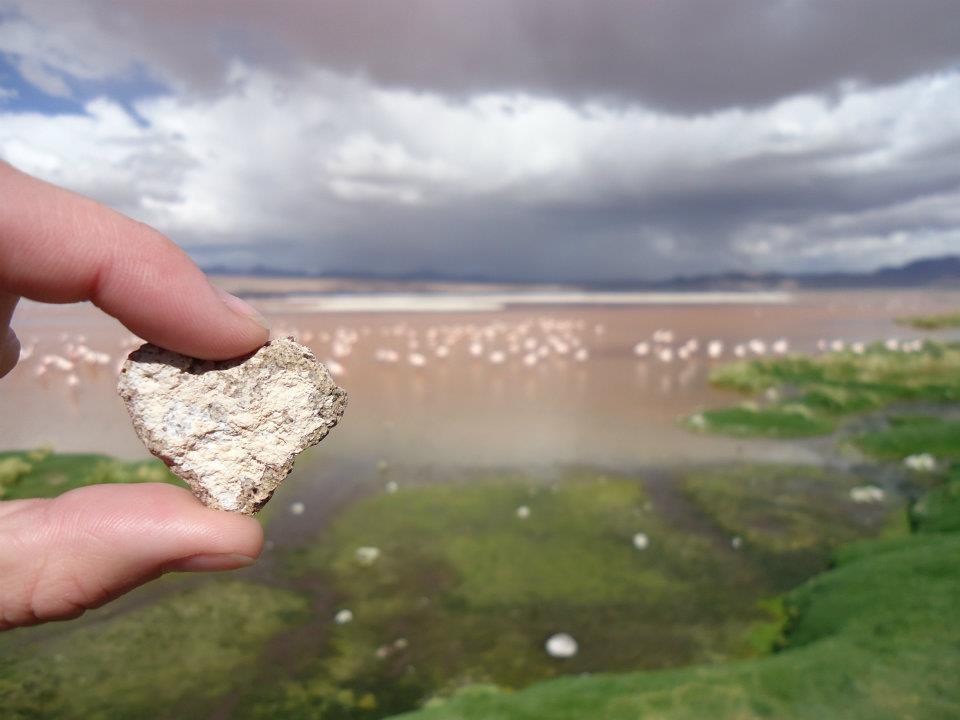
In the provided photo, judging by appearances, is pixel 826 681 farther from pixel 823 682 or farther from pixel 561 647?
pixel 561 647

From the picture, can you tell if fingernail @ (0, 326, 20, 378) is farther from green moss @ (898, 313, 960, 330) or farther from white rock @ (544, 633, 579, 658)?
green moss @ (898, 313, 960, 330)

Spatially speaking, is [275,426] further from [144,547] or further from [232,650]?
[232,650]

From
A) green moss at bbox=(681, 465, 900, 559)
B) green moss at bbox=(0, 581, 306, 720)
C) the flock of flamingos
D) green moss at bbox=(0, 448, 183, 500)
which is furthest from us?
the flock of flamingos

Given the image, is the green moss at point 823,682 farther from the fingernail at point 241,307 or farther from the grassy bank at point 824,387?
the grassy bank at point 824,387

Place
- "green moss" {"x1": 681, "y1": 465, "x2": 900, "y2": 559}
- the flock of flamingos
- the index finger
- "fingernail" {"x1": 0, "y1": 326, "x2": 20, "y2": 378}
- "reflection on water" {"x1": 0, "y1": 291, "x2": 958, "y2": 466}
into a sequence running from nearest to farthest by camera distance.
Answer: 1. the index finger
2. "fingernail" {"x1": 0, "y1": 326, "x2": 20, "y2": 378}
3. "green moss" {"x1": 681, "y1": 465, "x2": 900, "y2": 559}
4. "reflection on water" {"x1": 0, "y1": 291, "x2": 958, "y2": 466}
5. the flock of flamingos

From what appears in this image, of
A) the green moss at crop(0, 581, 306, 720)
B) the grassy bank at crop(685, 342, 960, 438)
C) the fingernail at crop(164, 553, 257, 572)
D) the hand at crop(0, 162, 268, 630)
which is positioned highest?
the hand at crop(0, 162, 268, 630)

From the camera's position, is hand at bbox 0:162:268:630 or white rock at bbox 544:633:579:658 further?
white rock at bbox 544:633:579:658

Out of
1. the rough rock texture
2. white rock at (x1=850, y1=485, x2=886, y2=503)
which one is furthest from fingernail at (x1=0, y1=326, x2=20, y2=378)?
white rock at (x1=850, y1=485, x2=886, y2=503)
